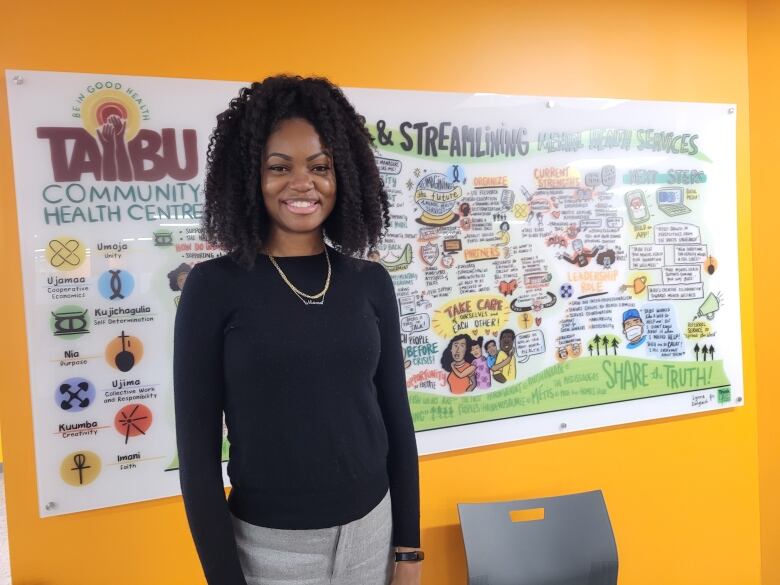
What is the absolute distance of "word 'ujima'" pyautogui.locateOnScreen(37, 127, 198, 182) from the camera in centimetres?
136

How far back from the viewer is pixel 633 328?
1.88 meters

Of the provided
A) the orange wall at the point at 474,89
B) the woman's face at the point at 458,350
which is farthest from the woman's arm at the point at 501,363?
the orange wall at the point at 474,89

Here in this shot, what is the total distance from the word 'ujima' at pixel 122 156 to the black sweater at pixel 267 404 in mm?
655

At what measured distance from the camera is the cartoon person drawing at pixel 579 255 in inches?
71.0

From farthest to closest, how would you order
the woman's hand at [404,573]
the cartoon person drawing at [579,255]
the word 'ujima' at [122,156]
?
the cartoon person drawing at [579,255], the word 'ujima' at [122,156], the woman's hand at [404,573]

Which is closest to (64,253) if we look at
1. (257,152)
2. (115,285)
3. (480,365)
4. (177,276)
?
(115,285)

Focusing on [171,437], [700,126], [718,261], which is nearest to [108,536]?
[171,437]

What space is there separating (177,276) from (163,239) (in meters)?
0.10

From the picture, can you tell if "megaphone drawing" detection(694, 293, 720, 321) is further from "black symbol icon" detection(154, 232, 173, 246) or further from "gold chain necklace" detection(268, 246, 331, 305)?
"black symbol icon" detection(154, 232, 173, 246)

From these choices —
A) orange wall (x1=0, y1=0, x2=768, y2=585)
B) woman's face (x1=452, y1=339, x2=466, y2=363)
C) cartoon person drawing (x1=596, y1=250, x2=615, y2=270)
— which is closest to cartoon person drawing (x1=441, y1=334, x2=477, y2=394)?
woman's face (x1=452, y1=339, x2=466, y2=363)

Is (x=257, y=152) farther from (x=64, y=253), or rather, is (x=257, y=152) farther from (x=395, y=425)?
(x=64, y=253)

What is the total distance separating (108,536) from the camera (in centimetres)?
144

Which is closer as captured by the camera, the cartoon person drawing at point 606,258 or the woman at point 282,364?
the woman at point 282,364

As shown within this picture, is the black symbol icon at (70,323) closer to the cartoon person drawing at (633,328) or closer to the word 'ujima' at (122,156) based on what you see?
the word 'ujima' at (122,156)
